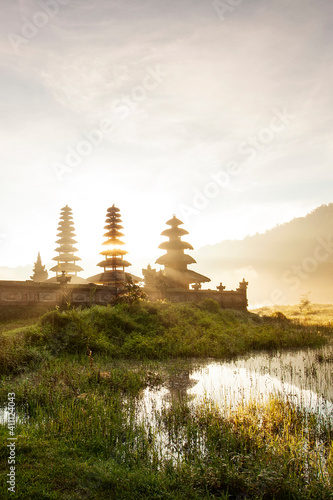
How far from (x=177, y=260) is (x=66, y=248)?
1683 cm

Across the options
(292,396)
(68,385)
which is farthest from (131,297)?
(292,396)

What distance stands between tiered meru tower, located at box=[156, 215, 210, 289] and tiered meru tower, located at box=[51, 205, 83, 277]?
512 inches

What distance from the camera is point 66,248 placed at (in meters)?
51.9

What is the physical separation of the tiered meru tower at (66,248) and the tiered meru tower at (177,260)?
13015 millimetres

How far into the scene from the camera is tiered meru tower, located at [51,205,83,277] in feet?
167

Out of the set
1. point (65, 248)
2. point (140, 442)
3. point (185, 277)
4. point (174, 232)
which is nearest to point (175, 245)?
point (174, 232)

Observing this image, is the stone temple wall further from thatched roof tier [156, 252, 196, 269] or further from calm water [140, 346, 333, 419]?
thatched roof tier [156, 252, 196, 269]

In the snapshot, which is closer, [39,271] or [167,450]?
[167,450]

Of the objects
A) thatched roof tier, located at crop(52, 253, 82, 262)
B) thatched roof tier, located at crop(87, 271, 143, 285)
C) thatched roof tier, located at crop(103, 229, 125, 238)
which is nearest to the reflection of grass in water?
thatched roof tier, located at crop(87, 271, 143, 285)

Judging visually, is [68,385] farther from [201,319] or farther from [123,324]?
[201,319]

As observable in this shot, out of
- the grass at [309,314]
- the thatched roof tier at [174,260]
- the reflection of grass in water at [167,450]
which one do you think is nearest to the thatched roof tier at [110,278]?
the thatched roof tier at [174,260]

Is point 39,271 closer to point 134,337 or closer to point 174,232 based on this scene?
point 174,232

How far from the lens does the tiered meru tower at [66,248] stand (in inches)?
2000

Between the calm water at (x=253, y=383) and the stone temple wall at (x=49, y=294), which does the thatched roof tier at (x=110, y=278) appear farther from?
the calm water at (x=253, y=383)
